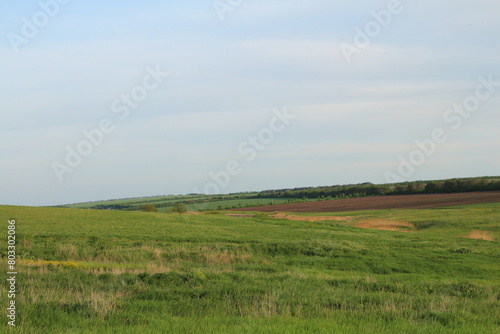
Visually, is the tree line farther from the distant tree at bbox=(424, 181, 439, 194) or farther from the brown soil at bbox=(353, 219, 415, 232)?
Answer: the brown soil at bbox=(353, 219, 415, 232)

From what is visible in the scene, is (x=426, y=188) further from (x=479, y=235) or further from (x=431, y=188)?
(x=479, y=235)

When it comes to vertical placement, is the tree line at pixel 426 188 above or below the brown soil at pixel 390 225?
above

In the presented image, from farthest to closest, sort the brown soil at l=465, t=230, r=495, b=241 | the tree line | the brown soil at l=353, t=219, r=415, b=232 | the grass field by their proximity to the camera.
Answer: the tree line → the brown soil at l=353, t=219, r=415, b=232 → the brown soil at l=465, t=230, r=495, b=241 → the grass field

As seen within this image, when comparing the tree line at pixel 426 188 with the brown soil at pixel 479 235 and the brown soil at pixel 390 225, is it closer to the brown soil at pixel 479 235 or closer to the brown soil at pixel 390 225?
the brown soil at pixel 390 225

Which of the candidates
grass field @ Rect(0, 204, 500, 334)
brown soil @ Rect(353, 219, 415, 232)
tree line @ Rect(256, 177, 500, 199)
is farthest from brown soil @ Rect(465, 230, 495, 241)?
tree line @ Rect(256, 177, 500, 199)

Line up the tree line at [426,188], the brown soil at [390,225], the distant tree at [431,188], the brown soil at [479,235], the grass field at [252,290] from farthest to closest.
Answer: the distant tree at [431,188]
the tree line at [426,188]
the brown soil at [390,225]
the brown soil at [479,235]
the grass field at [252,290]

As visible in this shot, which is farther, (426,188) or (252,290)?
(426,188)

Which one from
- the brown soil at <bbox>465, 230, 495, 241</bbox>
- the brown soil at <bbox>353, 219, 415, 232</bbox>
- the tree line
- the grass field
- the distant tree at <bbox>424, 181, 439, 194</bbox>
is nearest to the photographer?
the grass field

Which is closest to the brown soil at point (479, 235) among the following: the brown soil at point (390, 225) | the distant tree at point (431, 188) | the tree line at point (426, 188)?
the brown soil at point (390, 225)

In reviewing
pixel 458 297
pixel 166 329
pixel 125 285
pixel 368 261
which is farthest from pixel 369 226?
pixel 166 329

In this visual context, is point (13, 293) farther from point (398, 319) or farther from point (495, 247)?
point (495, 247)

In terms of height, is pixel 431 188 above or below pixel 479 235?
above

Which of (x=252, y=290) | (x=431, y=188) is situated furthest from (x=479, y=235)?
(x=431, y=188)

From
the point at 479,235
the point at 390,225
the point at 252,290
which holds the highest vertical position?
the point at 252,290
